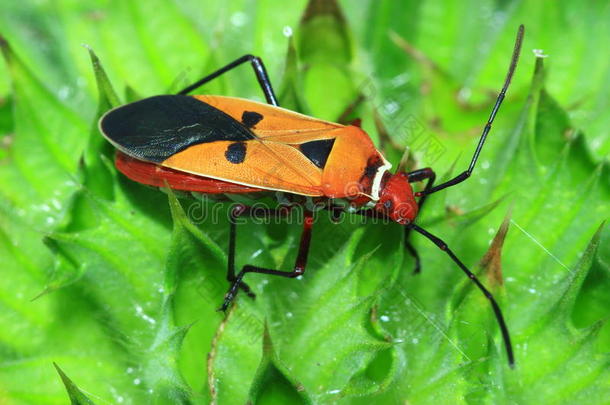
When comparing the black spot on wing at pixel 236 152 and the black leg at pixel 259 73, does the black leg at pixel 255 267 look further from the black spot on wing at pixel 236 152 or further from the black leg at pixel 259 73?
the black leg at pixel 259 73

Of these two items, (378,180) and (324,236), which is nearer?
(324,236)

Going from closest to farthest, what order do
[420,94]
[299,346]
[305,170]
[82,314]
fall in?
1. [299,346]
2. [82,314]
3. [305,170]
4. [420,94]

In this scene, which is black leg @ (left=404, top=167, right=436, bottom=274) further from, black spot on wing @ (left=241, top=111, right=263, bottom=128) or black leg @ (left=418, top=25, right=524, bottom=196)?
black spot on wing @ (left=241, top=111, right=263, bottom=128)

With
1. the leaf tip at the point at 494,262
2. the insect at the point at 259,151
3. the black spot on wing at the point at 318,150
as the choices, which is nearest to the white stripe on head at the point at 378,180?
the insect at the point at 259,151

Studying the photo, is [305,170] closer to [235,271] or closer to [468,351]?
[235,271]

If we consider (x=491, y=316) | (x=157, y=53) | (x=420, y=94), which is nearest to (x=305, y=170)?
(x=420, y=94)

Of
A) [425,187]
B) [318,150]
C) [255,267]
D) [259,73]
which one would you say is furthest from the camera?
[259,73]

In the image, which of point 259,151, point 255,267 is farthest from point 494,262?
point 259,151

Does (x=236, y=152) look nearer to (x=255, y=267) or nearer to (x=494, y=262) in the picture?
(x=255, y=267)
